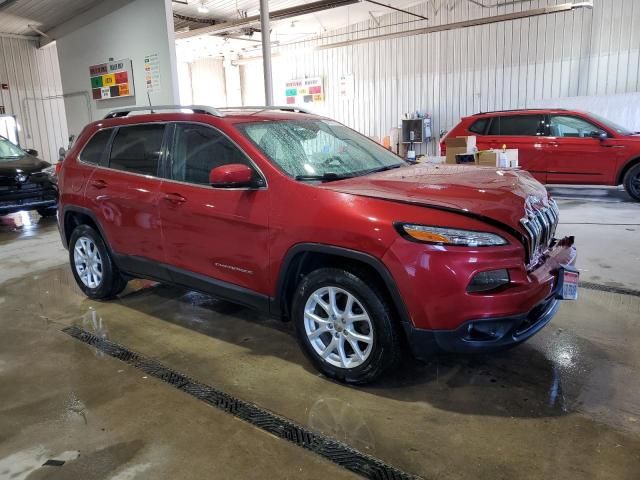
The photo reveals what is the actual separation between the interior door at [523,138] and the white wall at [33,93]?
1235 cm

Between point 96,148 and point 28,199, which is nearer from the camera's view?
point 96,148

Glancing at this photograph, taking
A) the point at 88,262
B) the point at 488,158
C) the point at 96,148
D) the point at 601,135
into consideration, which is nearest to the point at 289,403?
the point at 88,262

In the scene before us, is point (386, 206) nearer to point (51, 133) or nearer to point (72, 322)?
point (72, 322)

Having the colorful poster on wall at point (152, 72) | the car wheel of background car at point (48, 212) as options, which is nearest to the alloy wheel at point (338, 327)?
the colorful poster on wall at point (152, 72)

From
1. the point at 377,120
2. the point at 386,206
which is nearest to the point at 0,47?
the point at 377,120

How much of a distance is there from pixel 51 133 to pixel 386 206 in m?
15.6

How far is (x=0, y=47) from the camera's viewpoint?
13.9 m

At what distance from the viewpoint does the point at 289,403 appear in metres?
2.74

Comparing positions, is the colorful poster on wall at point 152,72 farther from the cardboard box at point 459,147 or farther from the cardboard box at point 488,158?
the cardboard box at point 488,158

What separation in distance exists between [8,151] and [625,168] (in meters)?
10.3

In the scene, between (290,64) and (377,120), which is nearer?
(377,120)

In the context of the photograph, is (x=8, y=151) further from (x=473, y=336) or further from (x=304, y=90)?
(x=304, y=90)

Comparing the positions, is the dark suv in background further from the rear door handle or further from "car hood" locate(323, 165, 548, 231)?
"car hood" locate(323, 165, 548, 231)

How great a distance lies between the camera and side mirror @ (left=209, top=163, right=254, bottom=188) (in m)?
2.89
